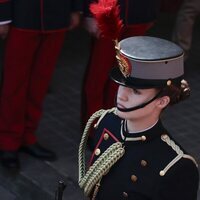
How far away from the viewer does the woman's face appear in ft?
9.55

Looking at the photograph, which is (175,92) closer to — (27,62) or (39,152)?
(27,62)

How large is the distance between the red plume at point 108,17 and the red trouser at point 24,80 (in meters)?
1.66

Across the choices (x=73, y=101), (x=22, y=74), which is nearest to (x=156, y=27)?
(x=73, y=101)

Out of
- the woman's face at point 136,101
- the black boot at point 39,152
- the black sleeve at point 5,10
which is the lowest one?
the black boot at point 39,152

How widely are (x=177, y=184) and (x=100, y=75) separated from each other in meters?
2.12

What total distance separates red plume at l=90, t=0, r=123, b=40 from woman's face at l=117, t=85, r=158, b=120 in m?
0.21

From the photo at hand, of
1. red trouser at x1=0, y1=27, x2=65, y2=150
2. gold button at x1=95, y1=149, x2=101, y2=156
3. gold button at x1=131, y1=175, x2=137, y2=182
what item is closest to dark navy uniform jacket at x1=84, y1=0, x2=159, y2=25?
red trouser at x1=0, y1=27, x2=65, y2=150

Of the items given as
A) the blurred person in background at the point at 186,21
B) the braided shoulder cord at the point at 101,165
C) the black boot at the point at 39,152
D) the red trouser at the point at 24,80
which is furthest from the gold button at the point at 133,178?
the blurred person in background at the point at 186,21

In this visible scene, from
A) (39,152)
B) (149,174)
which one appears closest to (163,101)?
(149,174)

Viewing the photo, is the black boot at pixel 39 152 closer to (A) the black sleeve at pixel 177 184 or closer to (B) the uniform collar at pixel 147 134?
(B) the uniform collar at pixel 147 134

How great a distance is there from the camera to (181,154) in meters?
2.99

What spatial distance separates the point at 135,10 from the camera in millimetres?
4840

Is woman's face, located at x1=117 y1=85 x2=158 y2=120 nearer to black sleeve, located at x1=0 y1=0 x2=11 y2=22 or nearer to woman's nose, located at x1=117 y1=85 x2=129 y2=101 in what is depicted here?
woman's nose, located at x1=117 y1=85 x2=129 y2=101

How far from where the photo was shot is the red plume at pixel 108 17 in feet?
9.53
